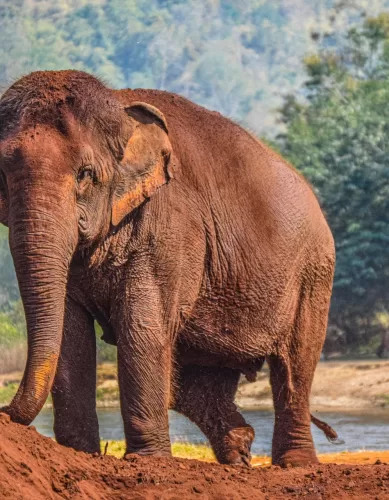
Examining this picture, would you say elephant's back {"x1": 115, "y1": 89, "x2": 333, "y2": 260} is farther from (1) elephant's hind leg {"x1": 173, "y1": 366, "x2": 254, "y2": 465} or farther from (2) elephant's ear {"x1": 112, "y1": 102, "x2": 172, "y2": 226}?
(1) elephant's hind leg {"x1": 173, "y1": 366, "x2": 254, "y2": 465}

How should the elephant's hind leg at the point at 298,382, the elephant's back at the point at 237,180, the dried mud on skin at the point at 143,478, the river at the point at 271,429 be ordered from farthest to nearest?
the river at the point at 271,429, the elephant's hind leg at the point at 298,382, the elephant's back at the point at 237,180, the dried mud on skin at the point at 143,478

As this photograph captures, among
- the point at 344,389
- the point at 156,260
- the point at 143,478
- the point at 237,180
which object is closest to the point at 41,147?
the point at 156,260

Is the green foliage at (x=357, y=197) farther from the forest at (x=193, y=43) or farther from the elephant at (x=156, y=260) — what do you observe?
the forest at (x=193, y=43)

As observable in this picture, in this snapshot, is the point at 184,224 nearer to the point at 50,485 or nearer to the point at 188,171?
the point at 188,171

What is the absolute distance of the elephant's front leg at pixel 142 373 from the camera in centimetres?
855

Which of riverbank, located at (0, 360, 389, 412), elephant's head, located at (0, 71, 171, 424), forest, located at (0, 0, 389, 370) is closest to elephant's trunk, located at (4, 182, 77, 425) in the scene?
elephant's head, located at (0, 71, 171, 424)

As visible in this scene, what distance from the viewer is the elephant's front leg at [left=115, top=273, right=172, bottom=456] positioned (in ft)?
28.0

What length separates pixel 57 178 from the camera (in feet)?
26.2

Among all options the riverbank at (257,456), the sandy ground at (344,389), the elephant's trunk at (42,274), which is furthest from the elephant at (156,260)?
the sandy ground at (344,389)

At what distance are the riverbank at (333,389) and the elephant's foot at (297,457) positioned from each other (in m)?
21.3

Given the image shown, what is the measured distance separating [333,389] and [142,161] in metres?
26.7

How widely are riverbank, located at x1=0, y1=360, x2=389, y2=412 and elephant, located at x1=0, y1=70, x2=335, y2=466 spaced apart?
21.6 meters

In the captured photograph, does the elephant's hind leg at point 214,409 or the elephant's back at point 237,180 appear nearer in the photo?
the elephant's back at point 237,180

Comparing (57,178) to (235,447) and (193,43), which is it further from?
(193,43)
